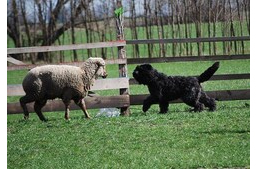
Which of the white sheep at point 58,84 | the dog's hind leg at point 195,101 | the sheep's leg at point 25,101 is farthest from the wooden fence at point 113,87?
the dog's hind leg at point 195,101

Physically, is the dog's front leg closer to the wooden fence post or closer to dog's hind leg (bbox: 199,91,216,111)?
the wooden fence post

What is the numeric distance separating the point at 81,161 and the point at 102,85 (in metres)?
3.33

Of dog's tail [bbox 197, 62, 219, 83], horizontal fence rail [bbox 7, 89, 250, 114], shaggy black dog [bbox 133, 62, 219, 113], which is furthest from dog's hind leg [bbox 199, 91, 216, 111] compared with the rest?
horizontal fence rail [bbox 7, 89, 250, 114]

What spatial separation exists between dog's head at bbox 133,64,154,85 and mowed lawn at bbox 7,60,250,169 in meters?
0.62

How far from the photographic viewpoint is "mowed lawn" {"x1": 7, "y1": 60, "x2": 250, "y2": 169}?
17.3ft

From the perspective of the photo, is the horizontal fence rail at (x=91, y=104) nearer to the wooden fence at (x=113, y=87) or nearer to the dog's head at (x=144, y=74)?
the wooden fence at (x=113, y=87)

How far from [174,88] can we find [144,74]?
519 mm

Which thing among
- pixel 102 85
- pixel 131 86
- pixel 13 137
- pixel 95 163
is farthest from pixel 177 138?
pixel 131 86

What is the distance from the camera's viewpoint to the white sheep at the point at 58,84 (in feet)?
25.5

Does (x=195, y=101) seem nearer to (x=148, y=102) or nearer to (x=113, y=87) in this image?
(x=148, y=102)

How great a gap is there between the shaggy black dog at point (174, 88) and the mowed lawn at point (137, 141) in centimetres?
25

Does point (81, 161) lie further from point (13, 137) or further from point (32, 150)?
point (13, 137)

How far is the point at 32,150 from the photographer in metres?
5.94

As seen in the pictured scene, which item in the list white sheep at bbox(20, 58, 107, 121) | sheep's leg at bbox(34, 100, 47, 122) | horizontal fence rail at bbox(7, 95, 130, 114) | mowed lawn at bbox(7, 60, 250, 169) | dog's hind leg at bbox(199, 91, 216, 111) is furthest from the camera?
horizontal fence rail at bbox(7, 95, 130, 114)
